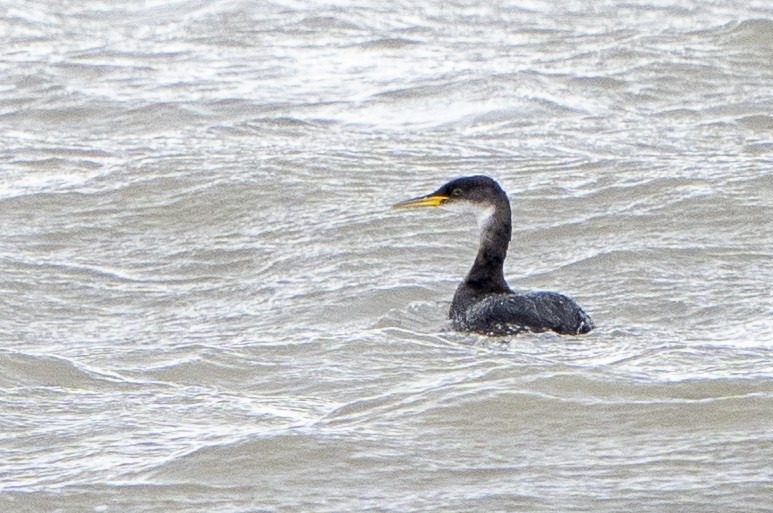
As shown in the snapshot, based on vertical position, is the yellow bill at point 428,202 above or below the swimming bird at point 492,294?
above

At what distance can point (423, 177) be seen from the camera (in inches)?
535

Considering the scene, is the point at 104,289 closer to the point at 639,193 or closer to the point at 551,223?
the point at 551,223

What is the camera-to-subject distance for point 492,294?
10273 millimetres

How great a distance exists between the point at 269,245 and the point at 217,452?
460 centimetres

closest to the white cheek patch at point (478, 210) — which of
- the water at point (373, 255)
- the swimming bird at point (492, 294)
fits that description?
the swimming bird at point (492, 294)

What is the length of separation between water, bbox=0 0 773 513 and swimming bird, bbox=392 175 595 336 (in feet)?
0.36

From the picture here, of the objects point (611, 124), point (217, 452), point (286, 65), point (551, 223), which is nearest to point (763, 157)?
point (611, 124)

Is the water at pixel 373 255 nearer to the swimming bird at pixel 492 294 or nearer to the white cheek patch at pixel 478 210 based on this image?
the swimming bird at pixel 492 294

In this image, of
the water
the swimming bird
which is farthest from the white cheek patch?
the water

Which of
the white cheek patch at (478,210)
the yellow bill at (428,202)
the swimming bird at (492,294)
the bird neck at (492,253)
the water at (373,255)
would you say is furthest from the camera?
the yellow bill at (428,202)

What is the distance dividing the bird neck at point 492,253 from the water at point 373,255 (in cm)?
31

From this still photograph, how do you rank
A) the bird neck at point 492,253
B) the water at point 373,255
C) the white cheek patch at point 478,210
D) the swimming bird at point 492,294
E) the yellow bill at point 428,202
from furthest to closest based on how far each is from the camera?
the yellow bill at point 428,202 < the white cheek patch at point 478,210 < the bird neck at point 492,253 < the swimming bird at point 492,294 < the water at point 373,255

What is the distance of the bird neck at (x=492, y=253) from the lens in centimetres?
1048

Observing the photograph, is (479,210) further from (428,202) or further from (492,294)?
(492,294)
